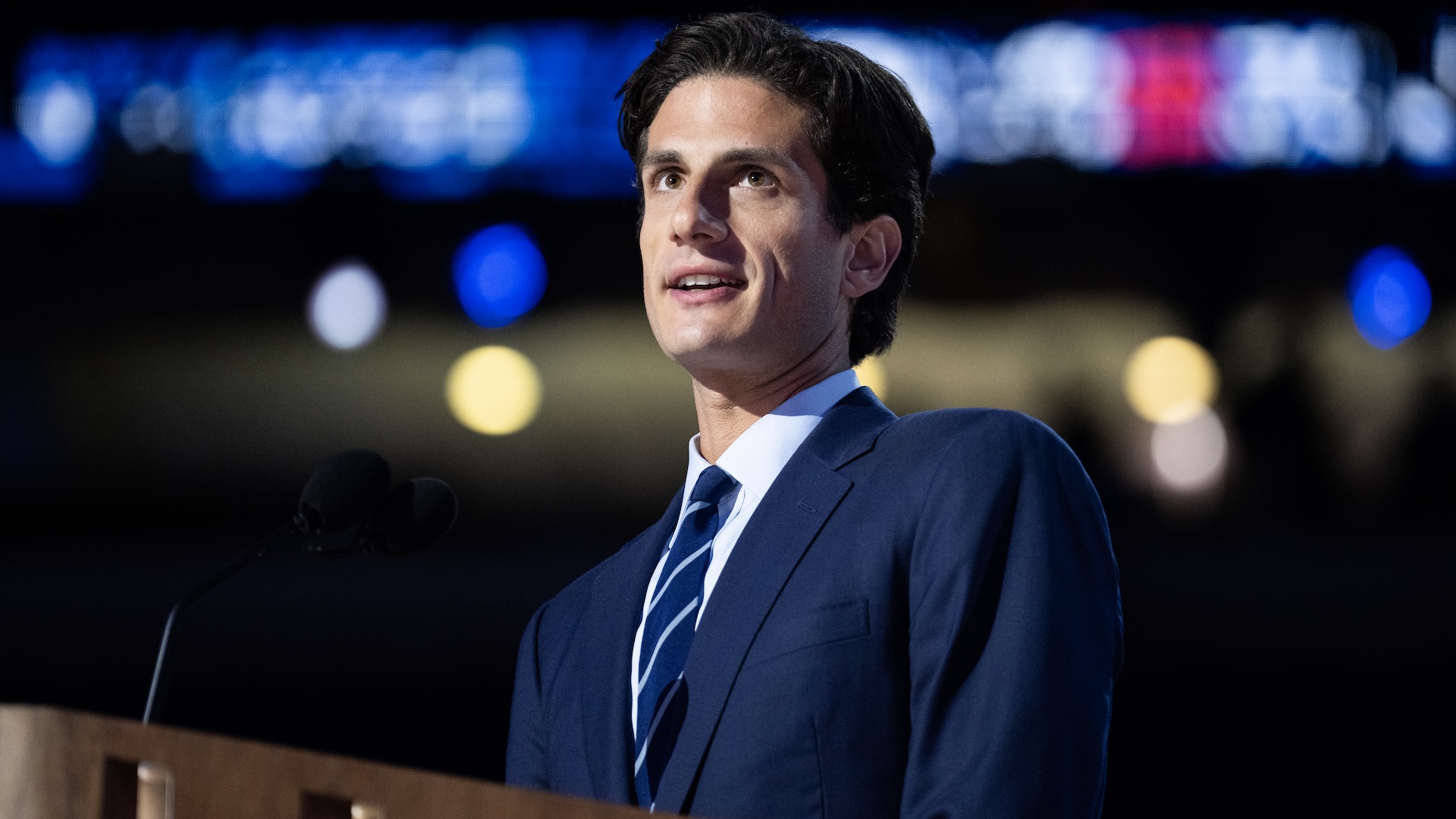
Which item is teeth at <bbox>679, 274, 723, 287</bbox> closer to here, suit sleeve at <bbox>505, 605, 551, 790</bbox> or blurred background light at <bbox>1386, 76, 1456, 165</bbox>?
suit sleeve at <bbox>505, 605, 551, 790</bbox>

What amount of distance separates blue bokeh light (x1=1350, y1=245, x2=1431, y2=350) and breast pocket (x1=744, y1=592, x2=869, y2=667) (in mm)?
7779

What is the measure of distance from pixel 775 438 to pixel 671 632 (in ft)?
0.78

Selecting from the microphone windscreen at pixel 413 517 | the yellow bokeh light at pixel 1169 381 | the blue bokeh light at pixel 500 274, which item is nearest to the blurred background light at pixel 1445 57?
the yellow bokeh light at pixel 1169 381

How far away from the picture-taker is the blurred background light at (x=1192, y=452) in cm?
868

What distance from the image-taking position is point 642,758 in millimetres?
1315

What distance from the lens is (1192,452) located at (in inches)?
344

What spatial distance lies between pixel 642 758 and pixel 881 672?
269 mm

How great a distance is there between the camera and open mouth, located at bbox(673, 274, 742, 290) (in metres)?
1.40

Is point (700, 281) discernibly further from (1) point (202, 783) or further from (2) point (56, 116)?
(2) point (56, 116)

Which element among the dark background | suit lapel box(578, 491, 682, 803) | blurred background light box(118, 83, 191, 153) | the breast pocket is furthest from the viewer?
blurred background light box(118, 83, 191, 153)

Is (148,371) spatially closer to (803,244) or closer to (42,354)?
(42,354)

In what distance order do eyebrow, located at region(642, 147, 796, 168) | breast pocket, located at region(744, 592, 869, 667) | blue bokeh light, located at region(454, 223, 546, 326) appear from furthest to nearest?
blue bokeh light, located at region(454, 223, 546, 326) → eyebrow, located at region(642, 147, 796, 168) → breast pocket, located at region(744, 592, 869, 667)

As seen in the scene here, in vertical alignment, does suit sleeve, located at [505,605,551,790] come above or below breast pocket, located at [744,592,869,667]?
below

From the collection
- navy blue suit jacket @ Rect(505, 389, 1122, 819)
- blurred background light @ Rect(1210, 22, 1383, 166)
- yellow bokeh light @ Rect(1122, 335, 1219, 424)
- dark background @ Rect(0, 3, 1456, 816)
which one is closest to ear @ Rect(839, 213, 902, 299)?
navy blue suit jacket @ Rect(505, 389, 1122, 819)
